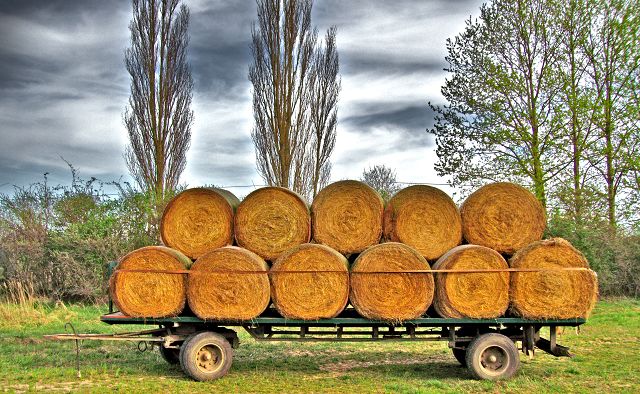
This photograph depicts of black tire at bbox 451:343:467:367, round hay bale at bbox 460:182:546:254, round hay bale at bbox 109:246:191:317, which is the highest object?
round hay bale at bbox 460:182:546:254

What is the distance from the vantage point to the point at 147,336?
8016 millimetres

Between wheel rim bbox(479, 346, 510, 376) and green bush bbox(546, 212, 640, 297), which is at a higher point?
green bush bbox(546, 212, 640, 297)

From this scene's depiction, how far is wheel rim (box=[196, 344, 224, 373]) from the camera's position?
7926 millimetres

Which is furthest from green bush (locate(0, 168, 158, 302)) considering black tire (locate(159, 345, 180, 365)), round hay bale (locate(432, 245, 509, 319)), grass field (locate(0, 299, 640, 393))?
round hay bale (locate(432, 245, 509, 319))

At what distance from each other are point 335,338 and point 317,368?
122cm

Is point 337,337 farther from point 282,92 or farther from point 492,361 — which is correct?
point 282,92

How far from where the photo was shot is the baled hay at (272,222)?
8164 mm

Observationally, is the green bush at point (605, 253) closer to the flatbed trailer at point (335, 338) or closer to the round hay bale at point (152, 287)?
the flatbed trailer at point (335, 338)

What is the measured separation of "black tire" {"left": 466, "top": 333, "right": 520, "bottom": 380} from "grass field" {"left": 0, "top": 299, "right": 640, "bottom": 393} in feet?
0.51

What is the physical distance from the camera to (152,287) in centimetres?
788

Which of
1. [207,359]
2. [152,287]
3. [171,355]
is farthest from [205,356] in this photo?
[171,355]

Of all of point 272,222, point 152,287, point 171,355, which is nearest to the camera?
point 152,287

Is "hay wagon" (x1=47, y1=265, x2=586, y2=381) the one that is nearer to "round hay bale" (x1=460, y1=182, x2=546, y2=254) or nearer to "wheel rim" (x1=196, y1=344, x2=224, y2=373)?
"wheel rim" (x1=196, y1=344, x2=224, y2=373)

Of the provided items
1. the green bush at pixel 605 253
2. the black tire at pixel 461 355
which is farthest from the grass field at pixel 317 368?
the green bush at pixel 605 253
